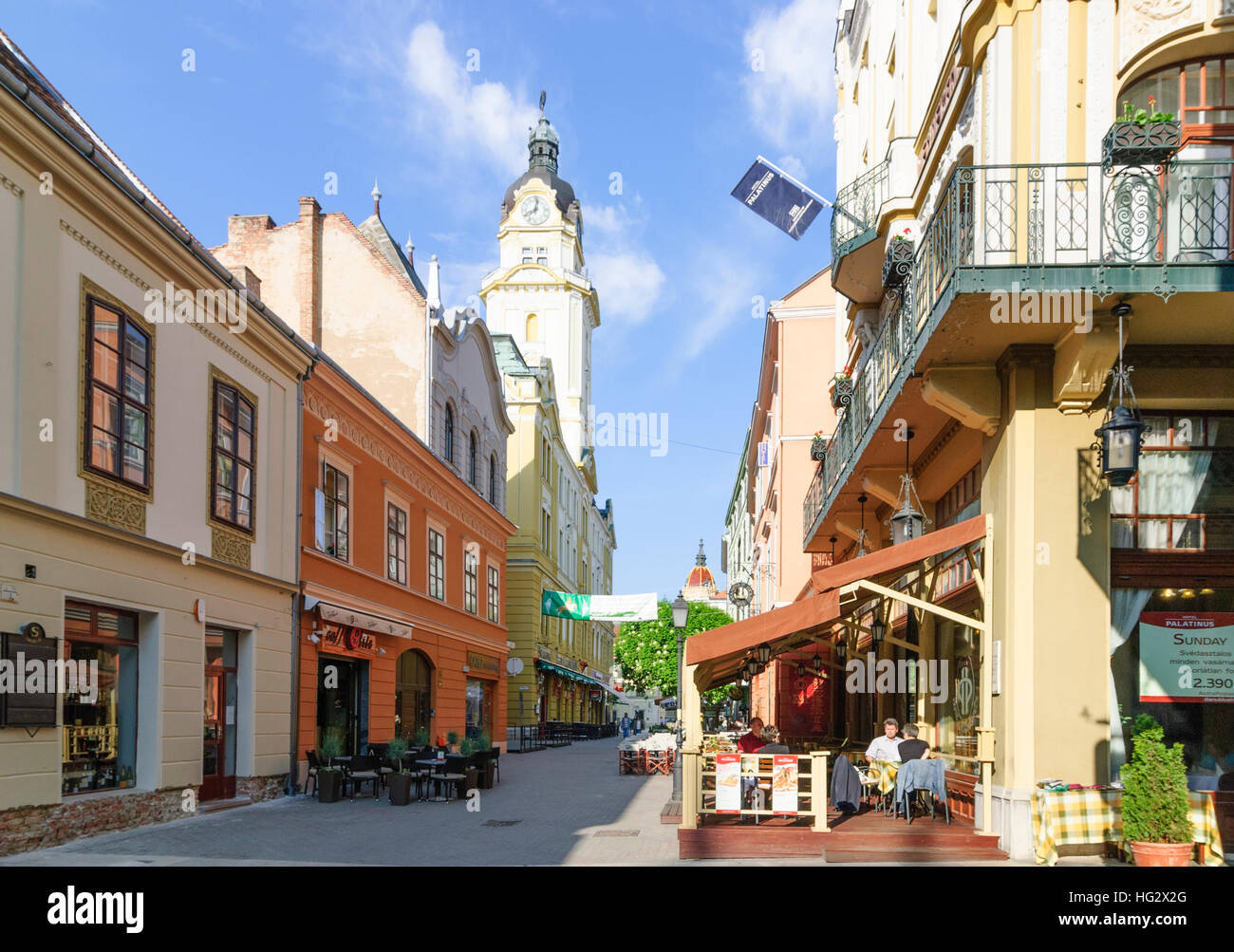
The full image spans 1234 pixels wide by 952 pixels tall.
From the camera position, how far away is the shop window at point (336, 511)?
69.8 feet

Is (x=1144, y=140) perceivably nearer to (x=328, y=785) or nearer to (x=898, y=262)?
(x=898, y=262)

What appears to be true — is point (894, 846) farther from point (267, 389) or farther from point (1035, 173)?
point (267, 389)

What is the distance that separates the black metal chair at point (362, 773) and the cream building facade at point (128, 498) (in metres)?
1.09

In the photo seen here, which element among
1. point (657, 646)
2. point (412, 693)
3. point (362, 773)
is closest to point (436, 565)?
point (412, 693)

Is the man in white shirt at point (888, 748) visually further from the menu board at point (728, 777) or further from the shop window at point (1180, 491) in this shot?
the shop window at point (1180, 491)

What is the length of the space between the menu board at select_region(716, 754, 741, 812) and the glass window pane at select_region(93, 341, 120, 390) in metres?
8.42

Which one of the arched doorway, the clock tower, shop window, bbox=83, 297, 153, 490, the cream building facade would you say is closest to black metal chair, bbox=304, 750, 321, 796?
the cream building facade

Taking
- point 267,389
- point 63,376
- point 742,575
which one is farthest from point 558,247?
point 63,376

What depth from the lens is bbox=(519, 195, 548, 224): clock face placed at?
7231 cm

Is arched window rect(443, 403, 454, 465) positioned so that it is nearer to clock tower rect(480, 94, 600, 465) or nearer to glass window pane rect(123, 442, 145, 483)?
glass window pane rect(123, 442, 145, 483)

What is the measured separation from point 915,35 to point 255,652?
13032 mm

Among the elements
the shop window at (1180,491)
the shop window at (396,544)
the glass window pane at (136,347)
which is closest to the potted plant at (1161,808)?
the shop window at (1180,491)

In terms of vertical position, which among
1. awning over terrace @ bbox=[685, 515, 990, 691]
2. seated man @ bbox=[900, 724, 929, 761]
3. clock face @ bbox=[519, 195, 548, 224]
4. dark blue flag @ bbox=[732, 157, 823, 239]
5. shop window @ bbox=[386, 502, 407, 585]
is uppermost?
clock face @ bbox=[519, 195, 548, 224]

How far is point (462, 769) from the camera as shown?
19688 millimetres
